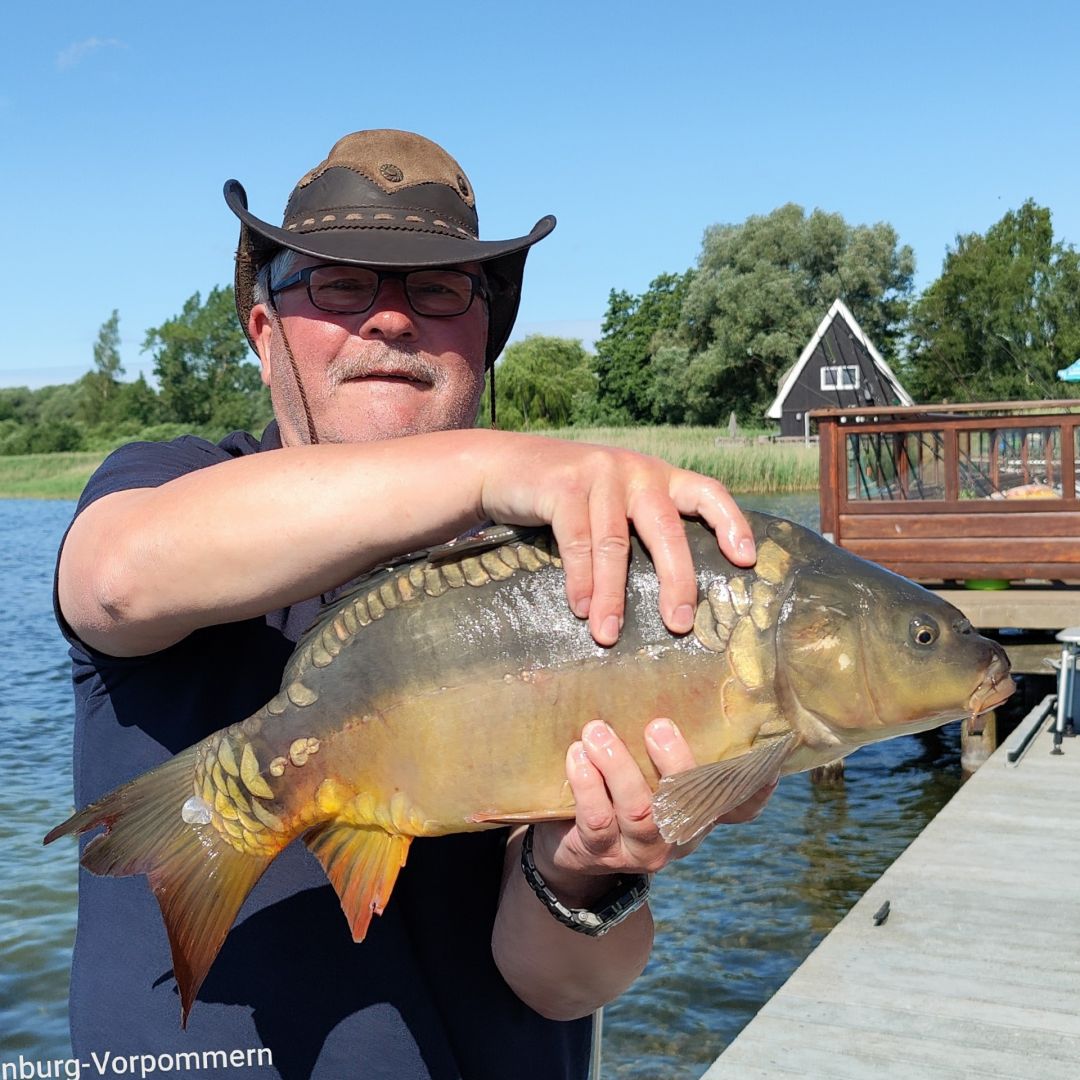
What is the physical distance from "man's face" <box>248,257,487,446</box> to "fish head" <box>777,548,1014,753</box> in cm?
76

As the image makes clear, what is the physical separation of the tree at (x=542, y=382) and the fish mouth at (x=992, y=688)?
5624cm

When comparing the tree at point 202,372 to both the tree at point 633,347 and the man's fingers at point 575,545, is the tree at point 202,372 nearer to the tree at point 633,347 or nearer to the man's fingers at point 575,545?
the tree at point 633,347

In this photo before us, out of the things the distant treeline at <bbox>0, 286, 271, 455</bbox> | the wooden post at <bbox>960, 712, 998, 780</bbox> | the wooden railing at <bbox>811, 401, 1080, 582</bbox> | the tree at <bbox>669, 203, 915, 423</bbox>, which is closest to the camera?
the wooden post at <bbox>960, 712, 998, 780</bbox>

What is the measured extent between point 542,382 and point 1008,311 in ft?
89.1

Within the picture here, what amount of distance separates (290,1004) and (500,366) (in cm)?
7246

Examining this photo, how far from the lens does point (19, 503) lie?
43.4m

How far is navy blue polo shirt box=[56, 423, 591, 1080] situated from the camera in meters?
1.92

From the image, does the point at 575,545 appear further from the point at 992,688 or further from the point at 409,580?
the point at 992,688

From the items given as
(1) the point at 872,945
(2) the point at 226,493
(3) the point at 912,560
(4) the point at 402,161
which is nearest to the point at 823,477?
(3) the point at 912,560

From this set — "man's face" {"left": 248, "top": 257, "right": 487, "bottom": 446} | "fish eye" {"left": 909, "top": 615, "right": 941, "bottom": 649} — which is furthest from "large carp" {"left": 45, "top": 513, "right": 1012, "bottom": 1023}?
"man's face" {"left": 248, "top": 257, "right": 487, "bottom": 446}

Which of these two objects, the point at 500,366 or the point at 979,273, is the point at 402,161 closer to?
the point at 979,273

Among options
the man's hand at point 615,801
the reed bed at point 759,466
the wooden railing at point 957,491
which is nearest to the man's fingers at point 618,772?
the man's hand at point 615,801

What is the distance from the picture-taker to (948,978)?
15.7 feet

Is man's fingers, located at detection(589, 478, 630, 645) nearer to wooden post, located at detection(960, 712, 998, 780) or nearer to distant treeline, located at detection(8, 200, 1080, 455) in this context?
wooden post, located at detection(960, 712, 998, 780)
